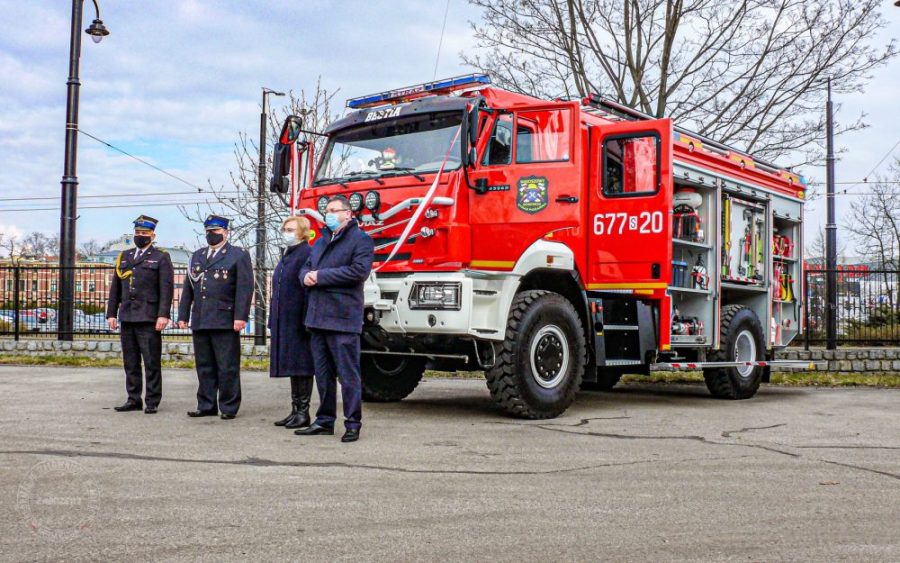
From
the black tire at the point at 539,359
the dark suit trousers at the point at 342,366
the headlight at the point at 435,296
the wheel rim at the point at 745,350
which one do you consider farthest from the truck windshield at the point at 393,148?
the wheel rim at the point at 745,350

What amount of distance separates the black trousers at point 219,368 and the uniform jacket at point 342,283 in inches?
63.8

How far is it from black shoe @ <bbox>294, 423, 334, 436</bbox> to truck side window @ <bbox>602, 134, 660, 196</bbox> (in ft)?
12.6

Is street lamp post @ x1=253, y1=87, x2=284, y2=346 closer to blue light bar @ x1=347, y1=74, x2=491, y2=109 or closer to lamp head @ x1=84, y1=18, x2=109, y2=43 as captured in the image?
lamp head @ x1=84, y1=18, x2=109, y2=43

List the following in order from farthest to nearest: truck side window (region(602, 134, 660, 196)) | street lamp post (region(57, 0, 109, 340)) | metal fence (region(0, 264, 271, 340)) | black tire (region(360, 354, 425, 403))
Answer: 1. metal fence (region(0, 264, 271, 340))
2. street lamp post (region(57, 0, 109, 340))
3. black tire (region(360, 354, 425, 403))
4. truck side window (region(602, 134, 660, 196))

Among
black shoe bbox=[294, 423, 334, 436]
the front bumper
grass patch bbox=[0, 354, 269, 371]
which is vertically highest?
the front bumper

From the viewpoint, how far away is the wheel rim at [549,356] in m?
9.02

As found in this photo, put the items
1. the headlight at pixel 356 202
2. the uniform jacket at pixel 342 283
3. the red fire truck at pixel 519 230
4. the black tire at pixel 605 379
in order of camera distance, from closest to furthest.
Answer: the uniform jacket at pixel 342 283, the red fire truck at pixel 519 230, the headlight at pixel 356 202, the black tire at pixel 605 379

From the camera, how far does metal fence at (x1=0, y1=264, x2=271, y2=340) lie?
1780cm

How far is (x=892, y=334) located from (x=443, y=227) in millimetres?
12537

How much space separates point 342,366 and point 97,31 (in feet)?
39.5

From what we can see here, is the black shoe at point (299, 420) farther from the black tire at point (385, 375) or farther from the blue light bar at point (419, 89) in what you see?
the blue light bar at point (419, 89)

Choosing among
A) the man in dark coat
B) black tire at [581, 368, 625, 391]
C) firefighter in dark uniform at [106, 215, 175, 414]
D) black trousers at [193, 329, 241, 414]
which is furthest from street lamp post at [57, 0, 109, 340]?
the man in dark coat

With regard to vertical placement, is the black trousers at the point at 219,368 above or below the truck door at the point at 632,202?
below

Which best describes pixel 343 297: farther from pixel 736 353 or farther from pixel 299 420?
pixel 736 353
